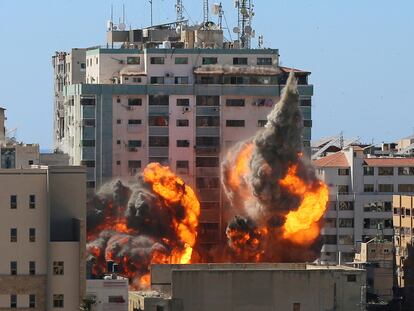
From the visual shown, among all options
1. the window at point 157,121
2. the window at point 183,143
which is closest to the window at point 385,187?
the window at point 183,143

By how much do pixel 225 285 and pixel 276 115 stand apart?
20.4 metres

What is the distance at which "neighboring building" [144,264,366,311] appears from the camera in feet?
433

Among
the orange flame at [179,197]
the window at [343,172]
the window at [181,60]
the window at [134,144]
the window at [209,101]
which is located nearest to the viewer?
the orange flame at [179,197]

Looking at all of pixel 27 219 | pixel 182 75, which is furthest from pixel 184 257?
pixel 27 219

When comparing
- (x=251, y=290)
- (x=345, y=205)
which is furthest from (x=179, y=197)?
(x=251, y=290)

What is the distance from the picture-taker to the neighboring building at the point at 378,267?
152 metres

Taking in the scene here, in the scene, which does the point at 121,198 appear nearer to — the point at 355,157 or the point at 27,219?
the point at 355,157

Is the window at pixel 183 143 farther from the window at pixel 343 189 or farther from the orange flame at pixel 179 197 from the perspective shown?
the window at pixel 343 189

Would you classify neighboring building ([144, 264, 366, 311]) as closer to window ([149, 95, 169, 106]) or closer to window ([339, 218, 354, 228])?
window ([149, 95, 169, 106])

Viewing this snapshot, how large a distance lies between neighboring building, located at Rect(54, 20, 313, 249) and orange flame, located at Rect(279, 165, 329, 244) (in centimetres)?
986

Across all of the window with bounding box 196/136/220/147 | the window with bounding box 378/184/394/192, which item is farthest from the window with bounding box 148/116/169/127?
the window with bounding box 378/184/394/192

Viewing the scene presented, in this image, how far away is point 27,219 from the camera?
109 meters

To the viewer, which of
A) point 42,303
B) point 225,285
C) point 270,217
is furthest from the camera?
point 270,217

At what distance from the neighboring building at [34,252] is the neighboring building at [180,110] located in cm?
4918
